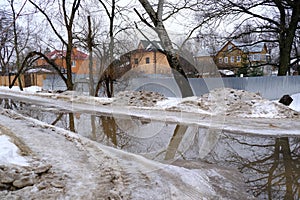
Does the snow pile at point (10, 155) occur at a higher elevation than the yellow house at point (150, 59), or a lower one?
lower

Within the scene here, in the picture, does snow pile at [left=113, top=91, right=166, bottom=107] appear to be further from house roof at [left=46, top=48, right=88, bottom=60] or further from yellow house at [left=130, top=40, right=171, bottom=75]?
house roof at [left=46, top=48, right=88, bottom=60]

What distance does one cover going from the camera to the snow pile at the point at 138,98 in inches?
433

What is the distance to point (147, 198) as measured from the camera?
2.88 m

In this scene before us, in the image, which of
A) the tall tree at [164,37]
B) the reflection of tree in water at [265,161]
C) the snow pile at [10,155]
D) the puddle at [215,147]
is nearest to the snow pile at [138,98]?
the tall tree at [164,37]

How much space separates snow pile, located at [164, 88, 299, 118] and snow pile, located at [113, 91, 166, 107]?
4.98ft

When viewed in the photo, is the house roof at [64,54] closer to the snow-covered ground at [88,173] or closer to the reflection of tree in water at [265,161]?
the snow-covered ground at [88,173]

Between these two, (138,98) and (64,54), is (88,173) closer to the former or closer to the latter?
(138,98)

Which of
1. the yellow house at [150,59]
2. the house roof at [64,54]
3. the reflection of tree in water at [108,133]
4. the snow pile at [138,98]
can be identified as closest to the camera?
the reflection of tree in water at [108,133]

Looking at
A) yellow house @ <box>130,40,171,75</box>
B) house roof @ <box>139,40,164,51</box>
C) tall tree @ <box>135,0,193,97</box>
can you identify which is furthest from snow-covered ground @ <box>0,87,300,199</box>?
house roof @ <box>139,40,164,51</box>

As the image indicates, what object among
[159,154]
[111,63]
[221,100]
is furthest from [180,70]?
[159,154]

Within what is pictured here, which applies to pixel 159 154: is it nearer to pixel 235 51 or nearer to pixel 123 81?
pixel 123 81

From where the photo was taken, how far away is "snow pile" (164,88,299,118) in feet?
27.7

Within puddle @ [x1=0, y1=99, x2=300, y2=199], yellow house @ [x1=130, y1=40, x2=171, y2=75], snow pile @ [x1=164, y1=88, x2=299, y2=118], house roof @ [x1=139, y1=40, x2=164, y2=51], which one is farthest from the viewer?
house roof @ [x1=139, y1=40, x2=164, y2=51]

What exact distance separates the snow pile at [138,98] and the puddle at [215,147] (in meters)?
3.08
